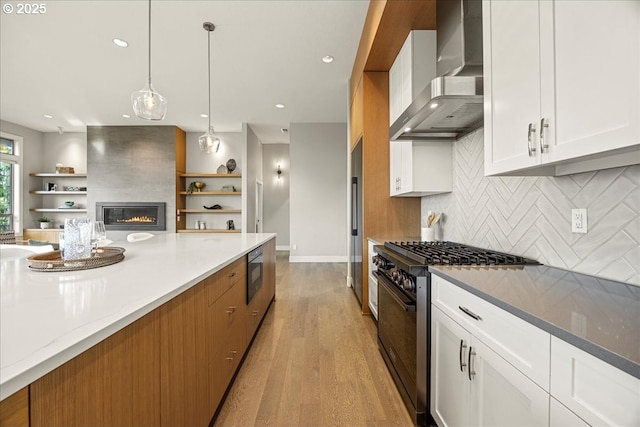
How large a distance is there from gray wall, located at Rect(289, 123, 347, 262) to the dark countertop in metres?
5.32

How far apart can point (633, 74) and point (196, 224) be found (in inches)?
298

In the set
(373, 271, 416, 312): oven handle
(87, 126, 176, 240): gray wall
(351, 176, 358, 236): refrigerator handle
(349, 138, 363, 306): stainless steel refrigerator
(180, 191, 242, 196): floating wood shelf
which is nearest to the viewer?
(373, 271, 416, 312): oven handle

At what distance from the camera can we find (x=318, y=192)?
6.80 m

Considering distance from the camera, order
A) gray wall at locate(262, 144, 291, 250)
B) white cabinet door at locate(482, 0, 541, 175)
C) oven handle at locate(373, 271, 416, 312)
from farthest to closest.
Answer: gray wall at locate(262, 144, 291, 250) < oven handle at locate(373, 271, 416, 312) < white cabinet door at locate(482, 0, 541, 175)

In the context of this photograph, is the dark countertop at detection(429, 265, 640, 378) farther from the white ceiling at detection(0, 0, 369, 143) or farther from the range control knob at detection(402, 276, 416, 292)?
the white ceiling at detection(0, 0, 369, 143)

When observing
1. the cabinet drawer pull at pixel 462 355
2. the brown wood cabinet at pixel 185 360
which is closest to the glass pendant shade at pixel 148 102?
the brown wood cabinet at pixel 185 360

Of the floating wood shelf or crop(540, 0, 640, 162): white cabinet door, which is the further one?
the floating wood shelf

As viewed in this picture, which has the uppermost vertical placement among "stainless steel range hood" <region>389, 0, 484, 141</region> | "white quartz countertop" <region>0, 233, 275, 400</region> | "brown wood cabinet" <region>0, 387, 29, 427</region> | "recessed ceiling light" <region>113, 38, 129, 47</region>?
Result: "recessed ceiling light" <region>113, 38, 129, 47</region>

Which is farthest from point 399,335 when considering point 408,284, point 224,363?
point 224,363

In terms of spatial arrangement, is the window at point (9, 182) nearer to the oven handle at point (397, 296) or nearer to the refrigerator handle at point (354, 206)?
the refrigerator handle at point (354, 206)

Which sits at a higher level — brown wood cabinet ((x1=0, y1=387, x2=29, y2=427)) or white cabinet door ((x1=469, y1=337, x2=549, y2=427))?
brown wood cabinet ((x1=0, y1=387, x2=29, y2=427))

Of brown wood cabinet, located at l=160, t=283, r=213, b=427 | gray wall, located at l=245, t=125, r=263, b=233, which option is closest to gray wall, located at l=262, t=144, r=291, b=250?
gray wall, located at l=245, t=125, r=263, b=233

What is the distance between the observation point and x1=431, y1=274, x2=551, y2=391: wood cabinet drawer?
0.83 metres

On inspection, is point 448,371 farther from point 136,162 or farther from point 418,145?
point 136,162
